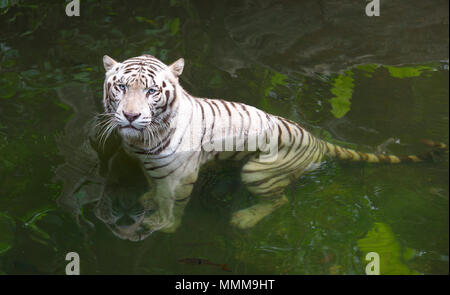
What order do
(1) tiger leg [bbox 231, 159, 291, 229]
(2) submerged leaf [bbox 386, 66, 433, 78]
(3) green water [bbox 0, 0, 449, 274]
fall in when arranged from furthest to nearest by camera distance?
(2) submerged leaf [bbox 386, 66, 433, 78] < (1) tiger leg [bbox 231, 159, 291, 229] < (3) green water [bbox 0, 0, 449, 274]

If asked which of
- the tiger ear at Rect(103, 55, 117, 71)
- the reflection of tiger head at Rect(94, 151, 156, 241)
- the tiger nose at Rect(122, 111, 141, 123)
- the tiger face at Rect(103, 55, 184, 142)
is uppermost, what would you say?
the tiger ear at Rect(103, 55, 117, 71)

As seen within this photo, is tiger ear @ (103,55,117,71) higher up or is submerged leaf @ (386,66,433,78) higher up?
submerged leaf @ (386,66,433,78)

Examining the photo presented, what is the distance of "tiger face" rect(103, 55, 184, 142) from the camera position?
9.35 ft

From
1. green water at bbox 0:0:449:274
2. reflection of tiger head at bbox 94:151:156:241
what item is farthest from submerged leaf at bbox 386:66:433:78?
reflection of tiger head at bbox 94:151:156:241

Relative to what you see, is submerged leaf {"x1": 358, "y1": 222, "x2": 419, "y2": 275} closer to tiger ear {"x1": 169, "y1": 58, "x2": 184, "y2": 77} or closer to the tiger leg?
the tiger leg

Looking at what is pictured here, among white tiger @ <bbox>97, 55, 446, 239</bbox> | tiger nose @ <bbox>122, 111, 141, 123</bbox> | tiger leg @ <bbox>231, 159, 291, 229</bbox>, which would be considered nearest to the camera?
tiger nose @ <bbox>122, 111, 141, 123</bbox>

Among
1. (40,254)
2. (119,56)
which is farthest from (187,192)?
(119,56)

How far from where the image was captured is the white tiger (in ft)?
9.70

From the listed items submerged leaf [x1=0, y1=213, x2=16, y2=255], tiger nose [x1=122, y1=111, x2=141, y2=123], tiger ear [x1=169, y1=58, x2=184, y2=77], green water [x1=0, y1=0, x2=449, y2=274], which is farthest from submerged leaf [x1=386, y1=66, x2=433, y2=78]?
submerged leaf [x1=0, y1=213, x2=16, y2=255]

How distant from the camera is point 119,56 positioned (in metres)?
4.54

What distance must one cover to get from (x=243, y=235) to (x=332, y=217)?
653mm

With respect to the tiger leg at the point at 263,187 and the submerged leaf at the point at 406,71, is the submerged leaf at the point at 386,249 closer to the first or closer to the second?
the tiger leg at the point at 263,187

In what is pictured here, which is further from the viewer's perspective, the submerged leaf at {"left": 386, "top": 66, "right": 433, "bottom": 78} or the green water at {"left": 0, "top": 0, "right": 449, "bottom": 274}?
the submerged leaf at {"left": 386, "top": 66, "right": 433, "bottom": 78}
